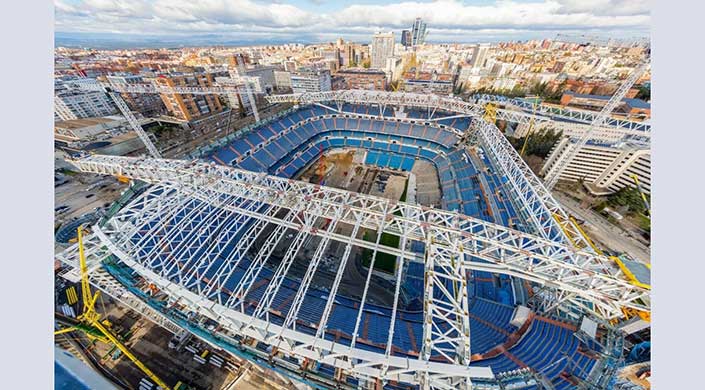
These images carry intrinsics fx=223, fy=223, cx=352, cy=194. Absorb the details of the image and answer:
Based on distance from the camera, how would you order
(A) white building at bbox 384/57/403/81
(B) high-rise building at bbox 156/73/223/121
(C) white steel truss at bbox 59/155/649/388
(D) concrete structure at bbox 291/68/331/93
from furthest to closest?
(A) white building at bbox 384/57/403/81
(D) concrete structure at bbox 291/68/331/93
(B) high-rise building at bbox 156/73/223/121
(C) white steel truss at bbox 59/155/649/388

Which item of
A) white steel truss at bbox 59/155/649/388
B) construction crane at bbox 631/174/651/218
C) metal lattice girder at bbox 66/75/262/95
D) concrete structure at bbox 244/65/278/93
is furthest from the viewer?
concrete structure at bbox 244/65/278/93

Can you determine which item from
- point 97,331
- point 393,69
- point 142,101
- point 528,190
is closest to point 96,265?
point 97,331

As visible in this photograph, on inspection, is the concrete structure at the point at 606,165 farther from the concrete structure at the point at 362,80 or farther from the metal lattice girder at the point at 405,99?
the concrete structure at the point at 362,80

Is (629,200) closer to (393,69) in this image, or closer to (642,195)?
(642,195)

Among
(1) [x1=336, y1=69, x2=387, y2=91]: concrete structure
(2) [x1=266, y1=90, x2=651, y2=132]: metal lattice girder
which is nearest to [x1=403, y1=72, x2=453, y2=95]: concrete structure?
(1) [x1=336, y1=69, x2=387, y2=91]: concrete structure

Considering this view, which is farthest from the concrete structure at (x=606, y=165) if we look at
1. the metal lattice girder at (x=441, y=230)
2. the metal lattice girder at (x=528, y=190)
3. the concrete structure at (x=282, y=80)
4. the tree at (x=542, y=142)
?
the concrete structure at (x=282, y=80)

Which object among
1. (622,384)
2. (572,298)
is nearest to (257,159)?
(572,298)

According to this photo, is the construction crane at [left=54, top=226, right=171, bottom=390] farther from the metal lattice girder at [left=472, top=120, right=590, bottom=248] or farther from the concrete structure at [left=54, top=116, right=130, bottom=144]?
the concrete structure at [left=54, top=116, right=130, bottom=144]
